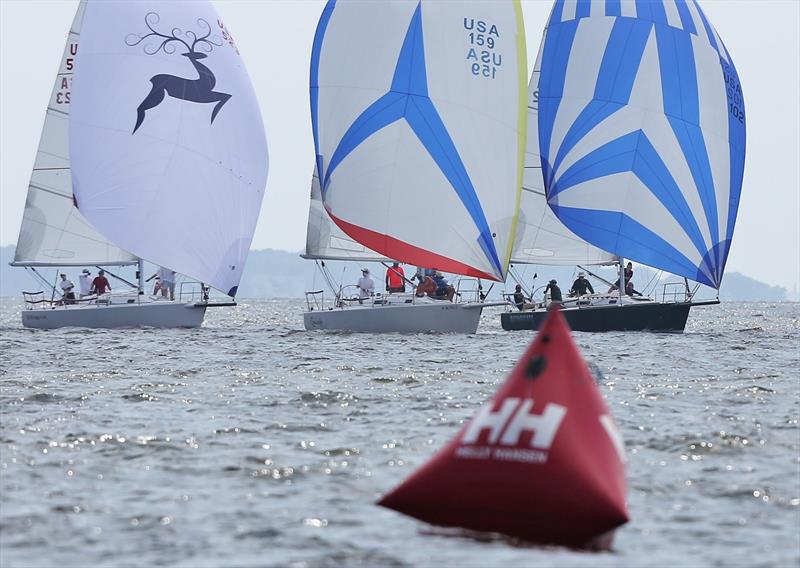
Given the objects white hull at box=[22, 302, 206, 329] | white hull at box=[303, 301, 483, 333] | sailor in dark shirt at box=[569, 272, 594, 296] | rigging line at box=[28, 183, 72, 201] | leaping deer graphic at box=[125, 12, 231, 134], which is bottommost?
white hull at box=[22, 302, 206, 329]

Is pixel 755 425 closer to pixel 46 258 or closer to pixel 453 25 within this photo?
pixel 453 25

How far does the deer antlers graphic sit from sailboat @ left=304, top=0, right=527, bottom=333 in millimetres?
4190

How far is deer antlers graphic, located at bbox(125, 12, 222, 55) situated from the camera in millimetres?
34344

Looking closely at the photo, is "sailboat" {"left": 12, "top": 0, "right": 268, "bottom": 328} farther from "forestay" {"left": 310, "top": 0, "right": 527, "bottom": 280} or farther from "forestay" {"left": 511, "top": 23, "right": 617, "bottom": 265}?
"forestay" {"left": 511, "top": 23, "right": 617, "bottom": 265}

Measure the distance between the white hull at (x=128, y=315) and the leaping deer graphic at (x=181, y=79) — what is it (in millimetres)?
5215

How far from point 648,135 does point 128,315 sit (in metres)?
14.4

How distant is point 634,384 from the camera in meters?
19.5

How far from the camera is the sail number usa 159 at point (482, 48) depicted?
103ft

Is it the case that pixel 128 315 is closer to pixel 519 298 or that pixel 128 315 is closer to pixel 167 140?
pixel 167 140

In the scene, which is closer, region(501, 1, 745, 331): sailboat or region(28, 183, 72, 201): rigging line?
region(501, 1, 745, 331): sailboat

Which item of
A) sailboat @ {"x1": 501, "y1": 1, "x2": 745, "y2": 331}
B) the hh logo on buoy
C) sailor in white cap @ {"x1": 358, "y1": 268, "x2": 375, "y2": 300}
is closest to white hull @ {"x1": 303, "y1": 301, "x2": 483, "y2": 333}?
sailor in white cap @ {"x1": 358, "y1": 268, "x2": 375, "y2": 300}

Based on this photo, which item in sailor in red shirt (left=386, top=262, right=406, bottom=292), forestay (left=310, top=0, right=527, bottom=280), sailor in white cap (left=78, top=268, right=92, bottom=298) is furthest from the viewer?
sailor in white cap (left=78, top=268, right=92, bottom=298)

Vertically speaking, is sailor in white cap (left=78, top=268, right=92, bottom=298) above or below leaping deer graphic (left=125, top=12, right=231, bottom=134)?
below

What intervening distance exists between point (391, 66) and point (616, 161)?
23.4 feet
